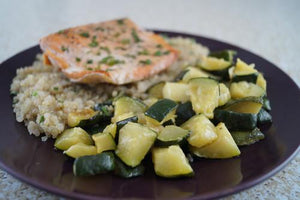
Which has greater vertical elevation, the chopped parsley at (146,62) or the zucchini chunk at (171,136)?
the chopped parsley at (146,62)

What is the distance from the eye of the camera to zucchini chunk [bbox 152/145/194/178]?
185 cm

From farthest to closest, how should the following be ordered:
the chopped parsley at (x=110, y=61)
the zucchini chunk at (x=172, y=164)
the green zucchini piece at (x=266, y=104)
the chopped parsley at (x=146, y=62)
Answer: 1. the chopped parsley at (x=146, y=62)
2. the chopped parsley at (x=110, y=61)
3. the green zucchini piece at (x=266, y=104)
4. the zucchini chunk at (x=172, y=164)

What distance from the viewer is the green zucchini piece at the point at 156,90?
2.63 meters

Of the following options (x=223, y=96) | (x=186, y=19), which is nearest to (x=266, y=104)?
(x=223, y=96)

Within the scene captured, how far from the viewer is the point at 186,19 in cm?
510

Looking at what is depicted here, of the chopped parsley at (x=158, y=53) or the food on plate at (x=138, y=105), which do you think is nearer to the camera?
the food on plate at (x=138, y=105)

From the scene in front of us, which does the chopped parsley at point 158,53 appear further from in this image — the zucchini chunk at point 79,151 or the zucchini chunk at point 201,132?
the zucchini chunk at point 79,151

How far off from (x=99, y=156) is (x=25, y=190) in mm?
548

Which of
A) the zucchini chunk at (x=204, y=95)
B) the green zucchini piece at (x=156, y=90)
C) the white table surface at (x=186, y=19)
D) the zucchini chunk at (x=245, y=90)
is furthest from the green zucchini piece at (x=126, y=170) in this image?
the white table surface at (x=186, y=19)

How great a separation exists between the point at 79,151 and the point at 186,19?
3.55 meters

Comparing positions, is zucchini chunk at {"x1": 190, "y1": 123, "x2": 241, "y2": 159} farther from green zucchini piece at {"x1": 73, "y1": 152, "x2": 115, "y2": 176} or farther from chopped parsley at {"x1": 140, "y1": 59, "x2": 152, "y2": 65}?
chopped parsley at {"x1": 140, "y1": 59, "x2": 152, "y2": 65}

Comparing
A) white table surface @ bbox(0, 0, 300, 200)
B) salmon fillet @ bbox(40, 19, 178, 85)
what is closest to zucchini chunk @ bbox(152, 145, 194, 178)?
salmon fillet @ bbox(40, 19, 178, 85)

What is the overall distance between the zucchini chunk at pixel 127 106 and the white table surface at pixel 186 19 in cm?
197

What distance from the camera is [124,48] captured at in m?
2.97
